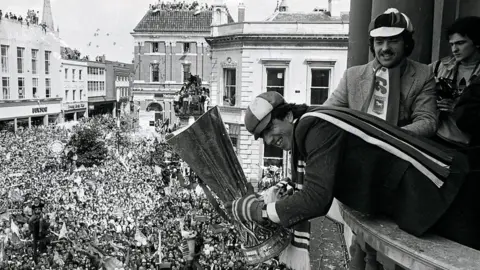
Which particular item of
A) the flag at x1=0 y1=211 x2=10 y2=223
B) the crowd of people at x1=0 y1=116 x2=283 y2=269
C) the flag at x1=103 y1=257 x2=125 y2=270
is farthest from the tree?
the flag at x1=103 y1=257 x2=125 y2=270

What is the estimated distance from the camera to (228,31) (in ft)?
92.4

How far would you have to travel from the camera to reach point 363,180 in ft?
9.32

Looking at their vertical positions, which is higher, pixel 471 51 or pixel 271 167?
pixel 471 51

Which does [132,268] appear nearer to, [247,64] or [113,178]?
[113,178]

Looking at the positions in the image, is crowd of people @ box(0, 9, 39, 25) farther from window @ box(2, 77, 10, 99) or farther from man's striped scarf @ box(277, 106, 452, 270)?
A: man's striped scarf @ box(277, 106, 452, 270)

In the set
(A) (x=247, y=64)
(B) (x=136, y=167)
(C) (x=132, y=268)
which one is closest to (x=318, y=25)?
(A) (x=247, y=64)

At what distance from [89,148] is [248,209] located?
30.3m

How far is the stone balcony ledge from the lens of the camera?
7.74 feet

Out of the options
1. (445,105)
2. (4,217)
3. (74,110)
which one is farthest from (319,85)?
(74,110)

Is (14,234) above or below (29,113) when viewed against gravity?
below

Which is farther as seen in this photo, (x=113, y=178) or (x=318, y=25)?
(x=318, y=25)

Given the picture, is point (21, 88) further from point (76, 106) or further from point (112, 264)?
point (112, 264)

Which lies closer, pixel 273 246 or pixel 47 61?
pixel 273 246

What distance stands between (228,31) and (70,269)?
18.6m
